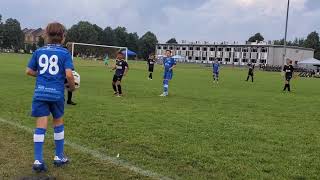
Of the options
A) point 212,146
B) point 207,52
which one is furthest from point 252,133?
point 207,52

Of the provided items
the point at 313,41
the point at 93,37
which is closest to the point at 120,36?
the point at 93,37

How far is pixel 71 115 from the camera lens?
1248cm

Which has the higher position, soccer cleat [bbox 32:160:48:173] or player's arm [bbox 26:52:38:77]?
player's arm [bbox 26:52:38:77]

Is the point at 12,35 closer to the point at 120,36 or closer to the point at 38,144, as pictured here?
the point at 120,36

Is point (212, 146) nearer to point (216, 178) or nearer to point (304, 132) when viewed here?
point (216, 178)

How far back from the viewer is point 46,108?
22.3 feet

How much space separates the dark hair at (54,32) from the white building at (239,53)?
428ft

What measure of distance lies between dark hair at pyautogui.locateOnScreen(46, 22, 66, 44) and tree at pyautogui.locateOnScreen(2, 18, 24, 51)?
157 meters

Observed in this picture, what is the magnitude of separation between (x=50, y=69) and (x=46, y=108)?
54cm

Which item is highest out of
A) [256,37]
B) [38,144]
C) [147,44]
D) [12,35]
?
[256,37]

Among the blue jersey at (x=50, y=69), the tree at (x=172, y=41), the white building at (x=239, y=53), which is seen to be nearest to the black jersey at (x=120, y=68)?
the blue jersey at (x=50, y=69)

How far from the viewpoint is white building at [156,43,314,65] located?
460 ft

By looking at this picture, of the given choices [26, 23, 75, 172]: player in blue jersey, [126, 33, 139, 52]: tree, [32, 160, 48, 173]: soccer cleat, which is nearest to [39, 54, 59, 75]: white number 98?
[26, 23, 75, 172]: player in blue jersey

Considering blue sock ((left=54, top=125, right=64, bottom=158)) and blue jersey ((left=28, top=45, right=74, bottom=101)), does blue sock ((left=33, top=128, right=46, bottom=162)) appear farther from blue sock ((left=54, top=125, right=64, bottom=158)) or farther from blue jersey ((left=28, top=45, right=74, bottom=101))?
blue jersey ((left=28, top=45, right=74, bottom=101))
